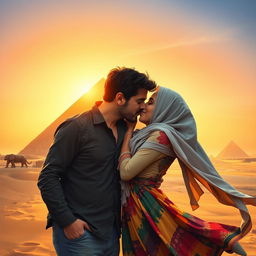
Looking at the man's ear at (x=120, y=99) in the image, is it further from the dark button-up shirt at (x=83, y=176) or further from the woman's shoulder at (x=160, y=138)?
the woman's shoulder at (x=160, y=138)

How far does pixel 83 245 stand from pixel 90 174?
1.38 ft

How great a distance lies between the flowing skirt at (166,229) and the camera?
8.72 feet

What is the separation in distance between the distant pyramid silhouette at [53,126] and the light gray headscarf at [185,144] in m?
32.0

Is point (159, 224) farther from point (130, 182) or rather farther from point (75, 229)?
point (75, 229)

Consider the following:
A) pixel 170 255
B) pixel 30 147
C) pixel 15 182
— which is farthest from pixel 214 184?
pixel 30 147

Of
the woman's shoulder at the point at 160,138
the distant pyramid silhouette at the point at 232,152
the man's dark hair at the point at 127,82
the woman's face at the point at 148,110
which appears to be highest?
the man's dark hair at the point at 127,82

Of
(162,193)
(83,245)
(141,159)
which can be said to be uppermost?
(141,159)

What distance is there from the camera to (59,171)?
2.65m

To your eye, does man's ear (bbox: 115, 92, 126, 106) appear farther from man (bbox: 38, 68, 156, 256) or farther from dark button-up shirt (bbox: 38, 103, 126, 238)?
dark button-up shirt (bbox: 38, 103, 126, 238)

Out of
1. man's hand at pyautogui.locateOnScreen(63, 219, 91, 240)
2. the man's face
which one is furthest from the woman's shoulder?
man's hand at pyautogui.locateOnScreen(63, 219, 91, 240)

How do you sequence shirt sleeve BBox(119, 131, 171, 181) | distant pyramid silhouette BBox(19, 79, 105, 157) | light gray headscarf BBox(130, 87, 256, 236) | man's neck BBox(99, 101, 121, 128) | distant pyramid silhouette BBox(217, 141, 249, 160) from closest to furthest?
shirt sleeve BBox(119, 131, 171, 181) → light gray headscarf BBox(130, 87, 256, 236) → man's neck BBox(99, 101, 121, 128) → distant pyramid silhouette BBox(19, 79, 105, 157) → distant pyramid silhouette BBox(217, 141, 249, 160)

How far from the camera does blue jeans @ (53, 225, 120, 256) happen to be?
266 centimetres

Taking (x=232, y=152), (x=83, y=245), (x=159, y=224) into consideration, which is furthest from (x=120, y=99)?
(x=232, y=152)

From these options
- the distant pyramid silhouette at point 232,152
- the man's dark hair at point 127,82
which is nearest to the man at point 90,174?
the man's dark hair at point 127,82
